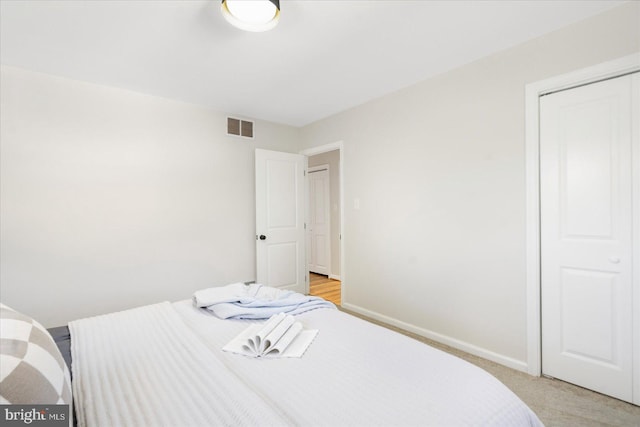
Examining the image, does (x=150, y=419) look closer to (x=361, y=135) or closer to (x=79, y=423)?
(x=79, y=423)

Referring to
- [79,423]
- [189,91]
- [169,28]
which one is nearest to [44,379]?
[79,423]

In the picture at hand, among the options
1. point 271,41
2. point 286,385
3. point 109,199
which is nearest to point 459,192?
point 271,41

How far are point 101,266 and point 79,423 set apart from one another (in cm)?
245

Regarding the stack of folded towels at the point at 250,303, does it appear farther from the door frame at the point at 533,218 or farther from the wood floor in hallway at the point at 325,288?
the wood floor in hallway at the point at 325,288

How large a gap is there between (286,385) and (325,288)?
3.78 metres

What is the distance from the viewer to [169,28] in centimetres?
202

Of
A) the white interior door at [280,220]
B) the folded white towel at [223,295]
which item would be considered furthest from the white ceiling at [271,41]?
the folded white towel at [223,295]

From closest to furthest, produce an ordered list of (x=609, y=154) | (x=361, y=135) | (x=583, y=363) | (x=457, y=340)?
1. (x=609, y=154)
2. (x=583, y=363)
3. (x=457, y=340)
4. (x=361, y=135)

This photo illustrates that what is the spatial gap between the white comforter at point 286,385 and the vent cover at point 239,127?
280 cm

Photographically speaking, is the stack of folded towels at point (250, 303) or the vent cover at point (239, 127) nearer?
the stack of folded towels at point (250, 303)

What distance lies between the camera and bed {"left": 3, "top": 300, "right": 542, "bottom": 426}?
879mm

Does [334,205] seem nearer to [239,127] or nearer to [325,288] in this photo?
[325,288]

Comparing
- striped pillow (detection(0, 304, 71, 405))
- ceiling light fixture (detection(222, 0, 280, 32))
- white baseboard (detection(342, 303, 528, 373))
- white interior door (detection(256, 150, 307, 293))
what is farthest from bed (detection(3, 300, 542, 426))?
white interior door (detection(256, 150, 307, 293))

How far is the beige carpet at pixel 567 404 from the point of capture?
169 cm
